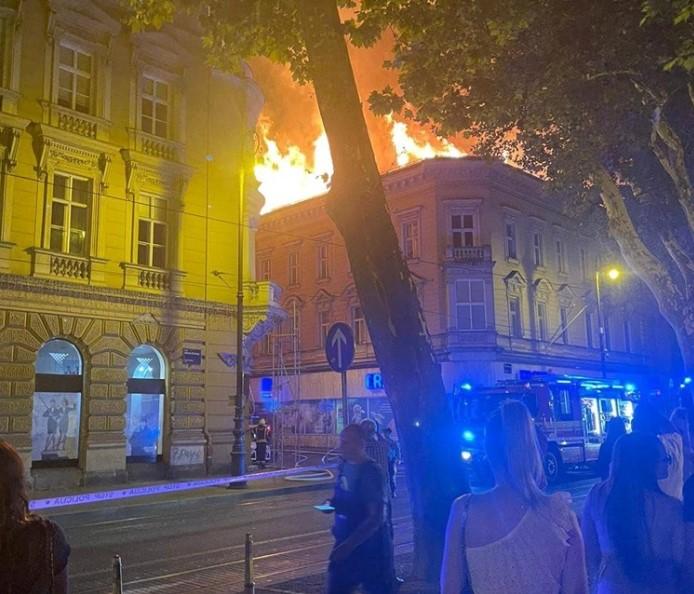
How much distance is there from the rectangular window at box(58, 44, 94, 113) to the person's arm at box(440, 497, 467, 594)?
71.4 ft

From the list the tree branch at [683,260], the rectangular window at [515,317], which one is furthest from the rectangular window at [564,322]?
the tree branch at [683,260]

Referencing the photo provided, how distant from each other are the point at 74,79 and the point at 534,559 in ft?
74.3

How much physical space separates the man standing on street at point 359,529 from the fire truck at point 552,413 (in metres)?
15.0

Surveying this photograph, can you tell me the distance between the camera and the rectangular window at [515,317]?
37.6 m

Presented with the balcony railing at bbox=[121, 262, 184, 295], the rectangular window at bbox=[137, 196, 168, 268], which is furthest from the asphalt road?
the rectangular window at bbox=[137, 196, 168, 268]

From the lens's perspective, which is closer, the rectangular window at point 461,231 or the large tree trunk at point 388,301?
the large tree trunk at point 388,301

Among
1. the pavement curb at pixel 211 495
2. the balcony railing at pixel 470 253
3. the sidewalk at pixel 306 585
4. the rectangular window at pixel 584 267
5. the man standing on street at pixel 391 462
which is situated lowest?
the pavement curb at pixel 211 495

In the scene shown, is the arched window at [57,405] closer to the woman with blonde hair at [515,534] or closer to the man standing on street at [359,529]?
the man standing on street at [359,529]

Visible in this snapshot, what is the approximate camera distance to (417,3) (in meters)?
11.3

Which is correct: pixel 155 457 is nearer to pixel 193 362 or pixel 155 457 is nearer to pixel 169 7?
pixel 193 362

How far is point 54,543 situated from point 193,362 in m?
21.2

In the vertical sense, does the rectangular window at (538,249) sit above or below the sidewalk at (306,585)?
above

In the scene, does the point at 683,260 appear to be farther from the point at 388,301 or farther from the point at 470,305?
the point at 470,305

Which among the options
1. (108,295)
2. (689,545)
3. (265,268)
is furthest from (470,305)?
(689,545)
